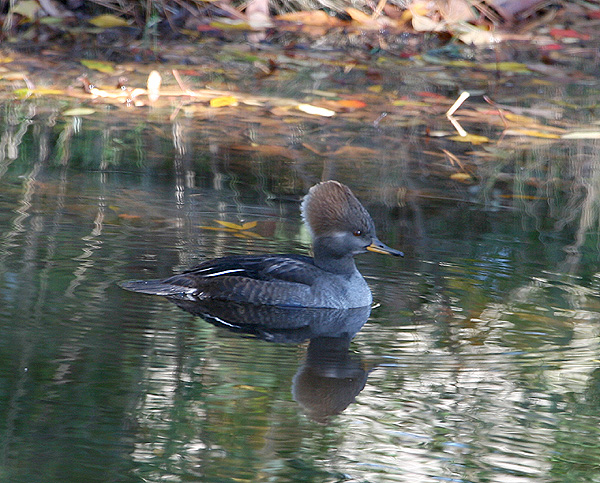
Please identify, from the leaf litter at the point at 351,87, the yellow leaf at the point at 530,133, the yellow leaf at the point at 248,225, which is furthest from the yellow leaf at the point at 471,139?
the yellow leaf at the point at 248,225

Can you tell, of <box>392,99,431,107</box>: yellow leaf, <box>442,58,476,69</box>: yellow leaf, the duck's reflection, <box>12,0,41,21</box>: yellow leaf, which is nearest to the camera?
the duck's reflection

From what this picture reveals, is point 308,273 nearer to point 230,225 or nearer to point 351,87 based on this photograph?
point 230,225

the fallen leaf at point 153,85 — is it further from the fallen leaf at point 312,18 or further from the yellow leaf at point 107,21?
the fallen leaf at point 312,18

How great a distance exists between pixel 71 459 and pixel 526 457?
1796mm

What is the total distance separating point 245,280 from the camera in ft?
20.8

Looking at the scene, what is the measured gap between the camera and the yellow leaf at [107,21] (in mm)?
13766

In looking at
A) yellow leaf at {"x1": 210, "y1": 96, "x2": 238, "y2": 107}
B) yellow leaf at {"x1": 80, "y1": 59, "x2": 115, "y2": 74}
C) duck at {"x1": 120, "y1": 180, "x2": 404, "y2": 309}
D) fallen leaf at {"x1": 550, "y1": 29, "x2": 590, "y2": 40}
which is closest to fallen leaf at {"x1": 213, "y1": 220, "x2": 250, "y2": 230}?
duck at {"x1": 120, "y1": 180, "x2": 404, "y2": 309}

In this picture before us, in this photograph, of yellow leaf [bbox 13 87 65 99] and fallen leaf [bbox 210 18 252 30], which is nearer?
yellow leaf [bbox 13 87 65 99]

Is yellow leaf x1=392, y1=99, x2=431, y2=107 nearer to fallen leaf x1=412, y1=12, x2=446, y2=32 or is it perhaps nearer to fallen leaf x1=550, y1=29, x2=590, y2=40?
fallen leaf x1=412, y1=12, x2=446, y2=32

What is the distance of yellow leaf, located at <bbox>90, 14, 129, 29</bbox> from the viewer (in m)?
13.8

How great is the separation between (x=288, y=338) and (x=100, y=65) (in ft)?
23.4

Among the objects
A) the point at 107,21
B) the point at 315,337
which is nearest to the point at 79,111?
the point at 107,21

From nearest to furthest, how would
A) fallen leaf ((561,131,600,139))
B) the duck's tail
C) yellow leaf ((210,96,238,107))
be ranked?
the duck's tail
fallen leaf ((561,131,600,139))
yellow leaf ((210,96,238,107))

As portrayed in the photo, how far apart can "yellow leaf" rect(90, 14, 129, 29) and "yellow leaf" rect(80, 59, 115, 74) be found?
5.44ft
